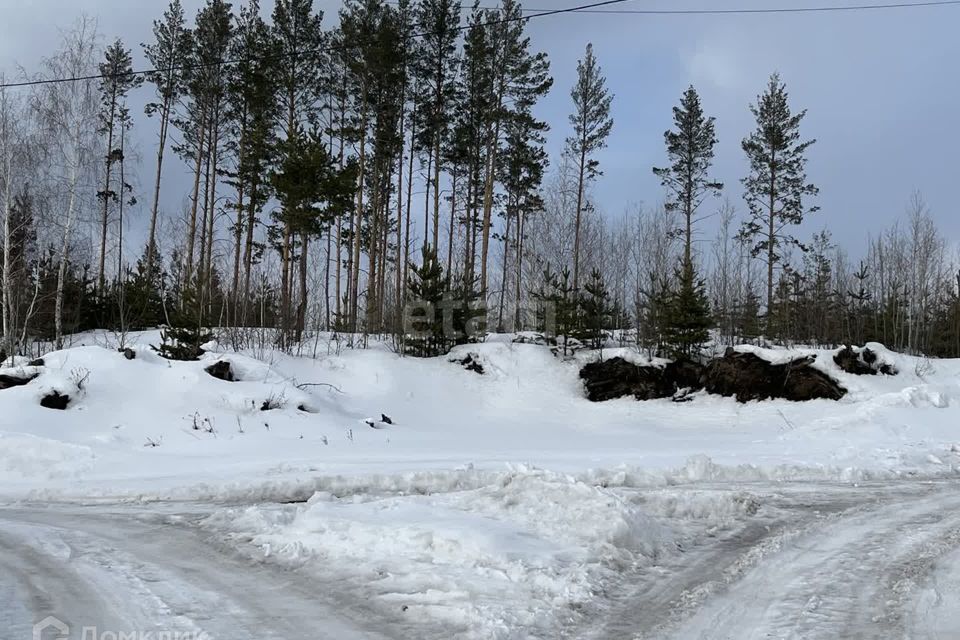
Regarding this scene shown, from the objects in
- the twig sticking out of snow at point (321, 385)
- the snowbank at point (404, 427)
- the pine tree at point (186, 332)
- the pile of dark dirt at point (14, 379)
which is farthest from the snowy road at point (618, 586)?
the pine tree at point (186, 332)

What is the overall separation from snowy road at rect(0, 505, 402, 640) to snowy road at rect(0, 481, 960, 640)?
0.04 feet

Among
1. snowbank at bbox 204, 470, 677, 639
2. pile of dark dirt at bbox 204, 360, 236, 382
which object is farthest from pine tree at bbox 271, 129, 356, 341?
snowbank at bbox 204, 470, 677, 639

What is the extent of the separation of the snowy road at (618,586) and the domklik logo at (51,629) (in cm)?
6

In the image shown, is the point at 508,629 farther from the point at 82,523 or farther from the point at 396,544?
the point at 82,523

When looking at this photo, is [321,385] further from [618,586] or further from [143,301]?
[618,586]

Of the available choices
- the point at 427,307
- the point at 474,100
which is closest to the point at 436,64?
the point at 474,100

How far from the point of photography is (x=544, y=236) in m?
37.7

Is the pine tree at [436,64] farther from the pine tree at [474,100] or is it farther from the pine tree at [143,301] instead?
the pine tree at [143,301]

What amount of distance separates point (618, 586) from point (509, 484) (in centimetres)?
250

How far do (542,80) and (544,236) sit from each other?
37.6 feet

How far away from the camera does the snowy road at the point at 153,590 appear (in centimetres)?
371

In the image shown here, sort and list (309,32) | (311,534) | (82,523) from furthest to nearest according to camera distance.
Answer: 1. (309,32)
2. (82,523)
3. (311,534)

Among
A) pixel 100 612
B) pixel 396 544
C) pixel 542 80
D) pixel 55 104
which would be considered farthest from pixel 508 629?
pixel 542 80

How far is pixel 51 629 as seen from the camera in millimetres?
3604
